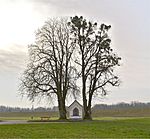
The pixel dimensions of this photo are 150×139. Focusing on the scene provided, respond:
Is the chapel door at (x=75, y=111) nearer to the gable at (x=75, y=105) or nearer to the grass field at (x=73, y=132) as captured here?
the gable at (x=75, y=105)

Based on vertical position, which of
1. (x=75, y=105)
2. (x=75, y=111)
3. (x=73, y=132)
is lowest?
(x=73, y=132)

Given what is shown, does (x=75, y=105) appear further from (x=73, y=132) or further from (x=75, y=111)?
(x=73, y=132)

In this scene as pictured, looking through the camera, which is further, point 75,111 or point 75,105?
point 75,111

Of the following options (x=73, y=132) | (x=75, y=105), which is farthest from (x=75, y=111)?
Result: (x=73, y=132)

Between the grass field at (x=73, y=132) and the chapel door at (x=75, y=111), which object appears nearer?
the grass field at (x=73, y=132)

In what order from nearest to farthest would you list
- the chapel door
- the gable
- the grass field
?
the grass field → the gable → the chapel door

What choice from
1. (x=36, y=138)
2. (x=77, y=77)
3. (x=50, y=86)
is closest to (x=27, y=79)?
(x=50, y=86)

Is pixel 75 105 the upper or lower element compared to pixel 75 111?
upper

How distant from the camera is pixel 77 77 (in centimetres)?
6397

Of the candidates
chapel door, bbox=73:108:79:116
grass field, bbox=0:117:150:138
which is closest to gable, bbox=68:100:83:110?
chapel door, bbox=73:108:79:116

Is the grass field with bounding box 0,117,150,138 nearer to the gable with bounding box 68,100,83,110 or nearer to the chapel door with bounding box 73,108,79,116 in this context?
the gable with bounding box 68,100,83,110

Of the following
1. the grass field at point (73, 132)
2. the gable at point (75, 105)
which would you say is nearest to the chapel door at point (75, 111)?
the gable at point (75, 105)

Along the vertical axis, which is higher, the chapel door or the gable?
the gable

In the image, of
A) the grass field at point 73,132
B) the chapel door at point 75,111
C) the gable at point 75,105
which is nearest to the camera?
the grass field at point 73,132
